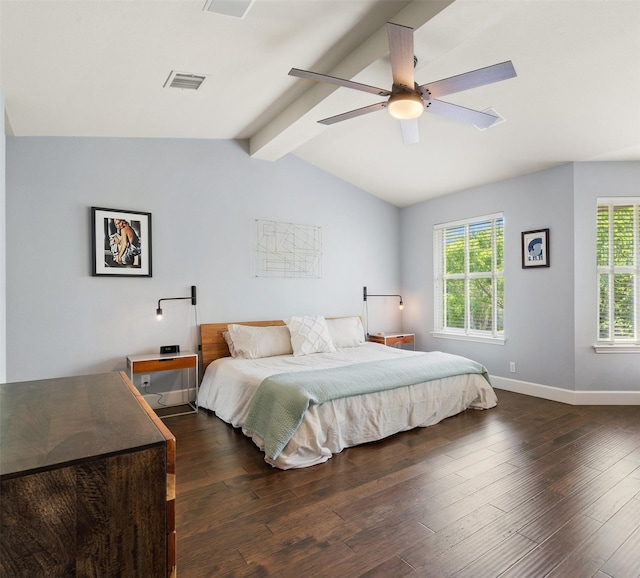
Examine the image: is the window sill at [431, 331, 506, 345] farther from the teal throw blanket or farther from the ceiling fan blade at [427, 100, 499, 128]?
the ceiling fan blade at [427, 100, 499, 128]

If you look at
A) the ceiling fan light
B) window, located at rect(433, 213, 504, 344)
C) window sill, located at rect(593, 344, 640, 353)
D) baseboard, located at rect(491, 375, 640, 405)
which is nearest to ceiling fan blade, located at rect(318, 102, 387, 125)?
the ceiling fan light

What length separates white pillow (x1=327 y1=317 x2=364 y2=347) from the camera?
15.4 ft

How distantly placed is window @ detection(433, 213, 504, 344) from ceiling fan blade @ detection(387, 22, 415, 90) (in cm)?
309

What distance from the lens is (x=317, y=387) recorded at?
2.85 meters

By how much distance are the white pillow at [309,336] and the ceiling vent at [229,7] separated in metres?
2.97

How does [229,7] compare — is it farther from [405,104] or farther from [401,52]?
[405,104]

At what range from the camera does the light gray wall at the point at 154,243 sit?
335 centimetres

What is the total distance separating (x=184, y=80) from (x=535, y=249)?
154 inches

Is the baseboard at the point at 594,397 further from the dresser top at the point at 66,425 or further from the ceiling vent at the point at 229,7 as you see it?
the ceiling vent at the point at 229,7

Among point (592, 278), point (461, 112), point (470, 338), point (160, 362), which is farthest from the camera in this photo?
point (470, 338)

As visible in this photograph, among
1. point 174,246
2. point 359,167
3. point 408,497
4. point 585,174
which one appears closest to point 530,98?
point 585,174

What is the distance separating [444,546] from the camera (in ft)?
5.97

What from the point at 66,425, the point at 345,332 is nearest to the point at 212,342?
the point at 345,332

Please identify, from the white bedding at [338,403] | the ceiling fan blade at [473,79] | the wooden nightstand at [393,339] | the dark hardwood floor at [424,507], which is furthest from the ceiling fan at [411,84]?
the wooden nightstand at [393,339]
